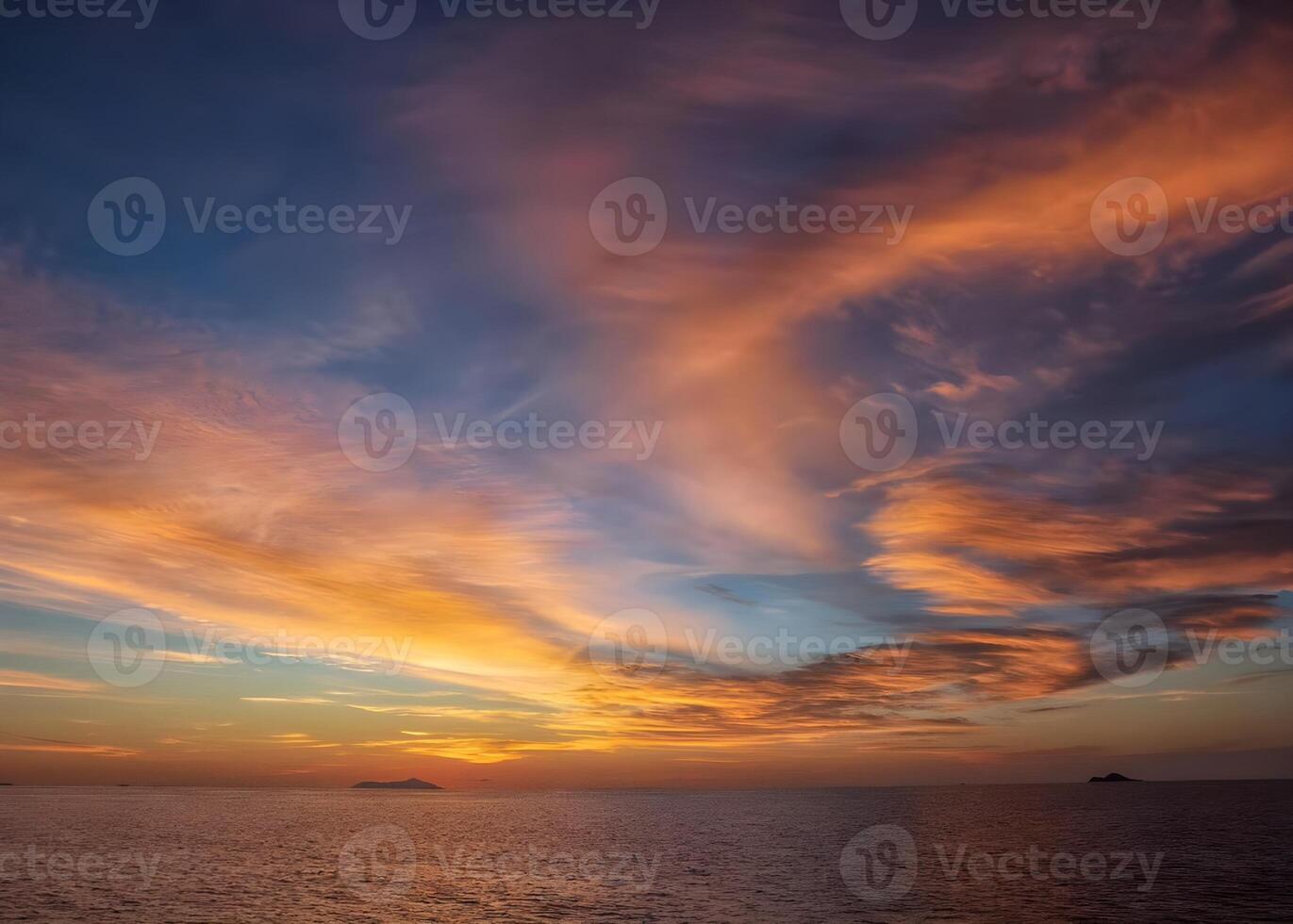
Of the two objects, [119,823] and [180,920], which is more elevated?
[180,920]

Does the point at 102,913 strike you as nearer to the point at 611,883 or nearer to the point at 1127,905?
the point at 611,883

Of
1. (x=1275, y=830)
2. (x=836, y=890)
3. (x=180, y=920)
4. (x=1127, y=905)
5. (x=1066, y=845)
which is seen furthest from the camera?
(x=1275, y=830)

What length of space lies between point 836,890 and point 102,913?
56503mm

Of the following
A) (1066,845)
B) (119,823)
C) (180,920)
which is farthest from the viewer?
(119,823)

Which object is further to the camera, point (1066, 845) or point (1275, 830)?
point (1275, 830)

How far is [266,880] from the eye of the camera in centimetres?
7569

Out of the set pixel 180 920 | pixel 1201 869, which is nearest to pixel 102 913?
pixel 180 920

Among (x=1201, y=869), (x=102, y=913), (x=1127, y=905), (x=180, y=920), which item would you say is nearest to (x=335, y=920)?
(x=180, y=920)

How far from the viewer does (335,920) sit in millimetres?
57250

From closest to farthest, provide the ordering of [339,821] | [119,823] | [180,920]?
[180,920] < [119,823] < [339,821]

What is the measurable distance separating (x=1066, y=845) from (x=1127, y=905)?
5561cm

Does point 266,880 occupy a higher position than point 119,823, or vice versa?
point 266,880

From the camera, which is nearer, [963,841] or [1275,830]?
[963,841]

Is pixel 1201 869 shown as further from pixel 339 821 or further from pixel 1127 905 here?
pixel 339 821
